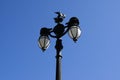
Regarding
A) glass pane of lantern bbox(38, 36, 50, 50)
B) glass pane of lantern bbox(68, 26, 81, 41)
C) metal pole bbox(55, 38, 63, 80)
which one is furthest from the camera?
glass pane of lantern bbox(38, 36, 50, 50)

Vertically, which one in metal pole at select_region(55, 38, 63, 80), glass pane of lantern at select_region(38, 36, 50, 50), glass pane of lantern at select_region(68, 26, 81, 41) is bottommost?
metal pole at select_region(55, 38, 63, 80)

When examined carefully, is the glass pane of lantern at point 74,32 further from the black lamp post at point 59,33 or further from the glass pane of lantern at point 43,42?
the glass pane of lantern at point 43,42

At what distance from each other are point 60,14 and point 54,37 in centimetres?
109

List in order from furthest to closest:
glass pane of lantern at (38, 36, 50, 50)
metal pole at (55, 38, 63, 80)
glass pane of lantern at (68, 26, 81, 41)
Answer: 1. glass pane of lantern at (38, 36, 50, 50)
2. glass pane of lantern at (68, 26, 81, 41)
3. metal pole at (55, 38, 63, 80)

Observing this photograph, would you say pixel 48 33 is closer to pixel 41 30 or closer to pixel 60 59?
pixel 41 30

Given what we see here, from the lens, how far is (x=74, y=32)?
47.2ft

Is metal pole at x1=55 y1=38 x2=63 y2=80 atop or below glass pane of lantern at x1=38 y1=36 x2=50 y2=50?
below

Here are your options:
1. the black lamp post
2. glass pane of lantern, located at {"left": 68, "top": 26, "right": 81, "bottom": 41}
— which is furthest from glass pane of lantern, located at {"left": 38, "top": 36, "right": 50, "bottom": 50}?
glass pane of lantern, located at {"left": 68, "top": 26, "right": 81, "bottom": 41}

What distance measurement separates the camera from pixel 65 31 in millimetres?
14531

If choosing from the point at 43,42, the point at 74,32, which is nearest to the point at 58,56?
the point at 43,42

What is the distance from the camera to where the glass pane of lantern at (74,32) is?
14.3 m

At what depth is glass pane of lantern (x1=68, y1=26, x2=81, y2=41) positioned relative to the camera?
47.1 ft

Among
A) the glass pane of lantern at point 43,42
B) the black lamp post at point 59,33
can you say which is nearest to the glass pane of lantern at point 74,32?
the black lamp post at point 59,33

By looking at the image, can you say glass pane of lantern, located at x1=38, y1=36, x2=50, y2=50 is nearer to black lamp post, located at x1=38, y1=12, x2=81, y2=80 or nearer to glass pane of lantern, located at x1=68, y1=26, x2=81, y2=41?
black lamp post, located at x1=38, y1=12, x2=81, y2=80
